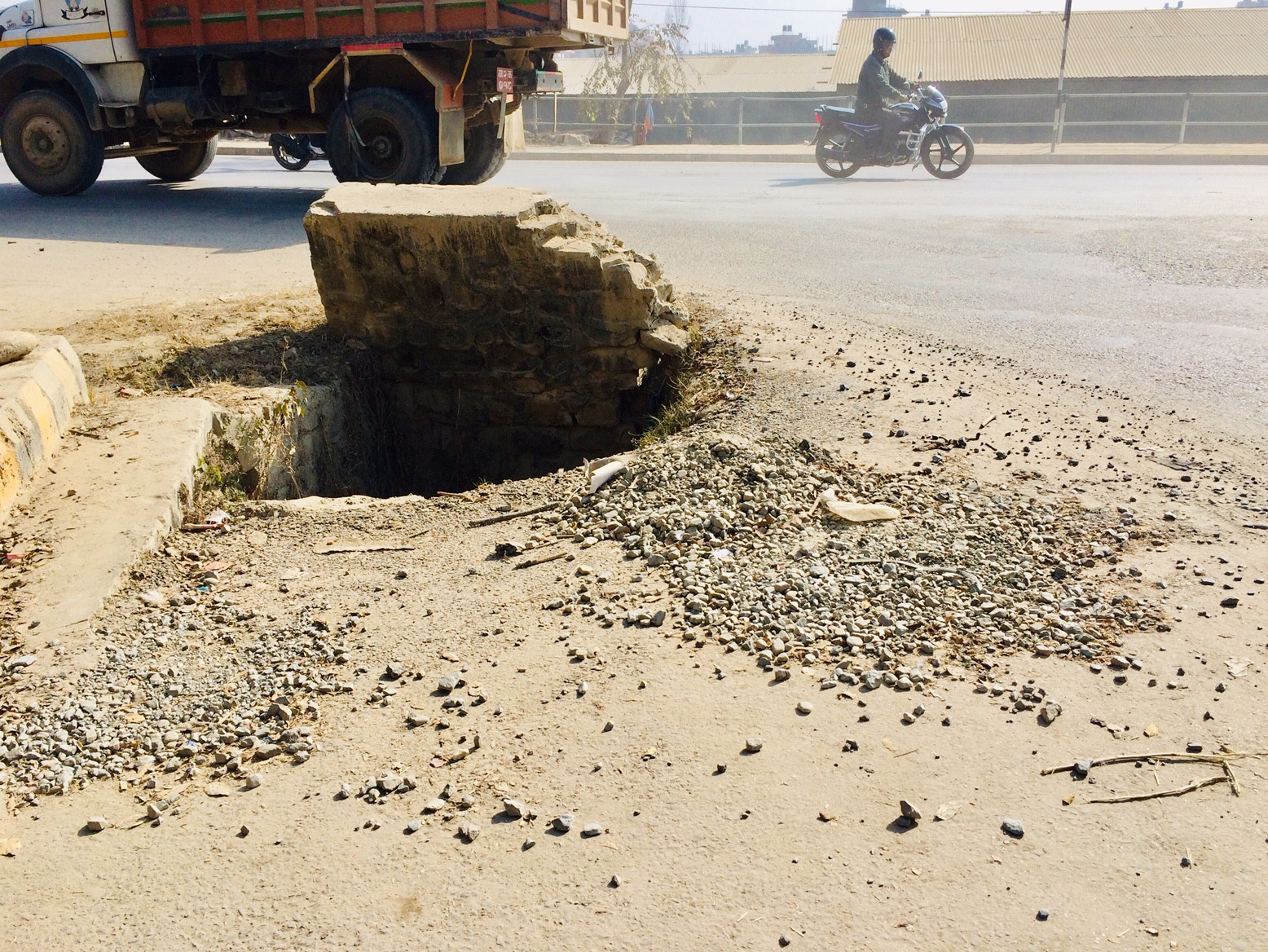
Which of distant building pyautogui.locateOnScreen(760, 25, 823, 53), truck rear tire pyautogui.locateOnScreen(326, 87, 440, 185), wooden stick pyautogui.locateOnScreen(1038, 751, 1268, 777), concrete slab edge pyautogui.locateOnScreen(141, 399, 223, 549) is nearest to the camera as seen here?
wooden stick pyautogui.locateOnScreen(1038, 751, 1268, 777)

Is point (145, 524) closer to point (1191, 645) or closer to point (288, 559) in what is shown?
point (288, 559)

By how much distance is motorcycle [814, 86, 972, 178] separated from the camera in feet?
48.8

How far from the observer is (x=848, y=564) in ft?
12.0

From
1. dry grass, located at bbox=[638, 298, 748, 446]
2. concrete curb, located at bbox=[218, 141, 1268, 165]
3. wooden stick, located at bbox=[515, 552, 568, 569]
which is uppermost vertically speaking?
concrete curb, located at bbox=[218, 141, 1268, 165]

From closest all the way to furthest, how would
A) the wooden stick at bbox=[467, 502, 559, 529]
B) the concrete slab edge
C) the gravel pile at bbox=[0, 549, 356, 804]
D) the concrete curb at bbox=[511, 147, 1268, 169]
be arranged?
1. the gravel pile at bbox=[0, 549, 356, 804]
2. the concrete slab edge
3. the wooden stick at bbox=[467, 502, 559, 529]
4. the concrete curb at bbox=[511, 147, 1268, 169]

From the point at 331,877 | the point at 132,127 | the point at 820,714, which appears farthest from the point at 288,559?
the point at 132,127

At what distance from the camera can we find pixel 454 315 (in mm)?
6199

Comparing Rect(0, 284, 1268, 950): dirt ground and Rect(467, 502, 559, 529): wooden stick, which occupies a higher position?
Rect(467, 502, 559, 529): wooden stick

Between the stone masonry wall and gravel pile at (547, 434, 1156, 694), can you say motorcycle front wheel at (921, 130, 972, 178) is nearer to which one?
the stone masonry wall

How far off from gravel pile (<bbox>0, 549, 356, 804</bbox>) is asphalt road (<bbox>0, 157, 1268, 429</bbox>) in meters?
3.82

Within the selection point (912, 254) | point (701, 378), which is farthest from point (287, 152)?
point (701, 378)

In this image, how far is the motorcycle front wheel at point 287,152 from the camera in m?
15.3

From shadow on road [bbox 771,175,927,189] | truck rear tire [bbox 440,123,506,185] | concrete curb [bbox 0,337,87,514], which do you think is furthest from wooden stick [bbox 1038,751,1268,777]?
shadow on road [bbox 771,175,927,189]

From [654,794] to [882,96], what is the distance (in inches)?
563
